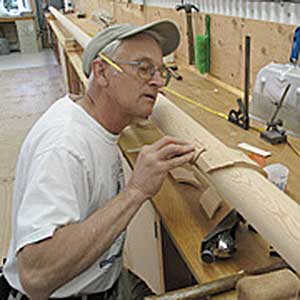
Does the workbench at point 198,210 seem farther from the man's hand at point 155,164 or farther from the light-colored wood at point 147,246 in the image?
the man's hand at point 155,164

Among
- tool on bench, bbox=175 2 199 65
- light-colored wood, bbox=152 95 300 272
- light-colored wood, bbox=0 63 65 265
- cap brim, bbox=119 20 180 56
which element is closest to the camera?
light-colored wood, bbox=152 95 300 272

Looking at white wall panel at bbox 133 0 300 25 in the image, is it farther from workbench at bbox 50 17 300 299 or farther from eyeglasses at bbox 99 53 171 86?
eyeglasses at bbox 99 53 171 86

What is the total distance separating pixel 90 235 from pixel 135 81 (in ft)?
1.71

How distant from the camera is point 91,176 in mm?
1226

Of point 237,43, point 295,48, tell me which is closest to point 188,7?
point 237,43

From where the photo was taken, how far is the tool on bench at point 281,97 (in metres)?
1.56

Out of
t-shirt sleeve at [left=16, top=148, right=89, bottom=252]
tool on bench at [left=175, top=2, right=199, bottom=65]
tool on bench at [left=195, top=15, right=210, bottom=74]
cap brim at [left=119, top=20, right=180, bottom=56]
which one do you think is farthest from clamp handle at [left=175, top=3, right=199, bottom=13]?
t-shirt sleeve at [left=16, top=148, right=89, bottom=252]

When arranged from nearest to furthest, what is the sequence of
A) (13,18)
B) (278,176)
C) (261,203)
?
(261,203)
(278,176)
(13,18)

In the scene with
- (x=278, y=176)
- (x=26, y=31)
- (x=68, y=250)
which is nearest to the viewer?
(x=68, y=250)

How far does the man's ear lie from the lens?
133 cm

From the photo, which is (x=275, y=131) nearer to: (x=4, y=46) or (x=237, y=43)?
(x=237, y=43)

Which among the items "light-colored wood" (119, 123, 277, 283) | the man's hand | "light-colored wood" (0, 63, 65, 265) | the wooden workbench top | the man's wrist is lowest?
"light-colored wood" (0, 63, 65, 265)

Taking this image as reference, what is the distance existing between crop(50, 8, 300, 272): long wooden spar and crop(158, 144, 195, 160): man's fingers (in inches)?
1.9

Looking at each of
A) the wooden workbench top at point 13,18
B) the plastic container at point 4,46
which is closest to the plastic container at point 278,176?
the wooden workbench top at point 13,18
